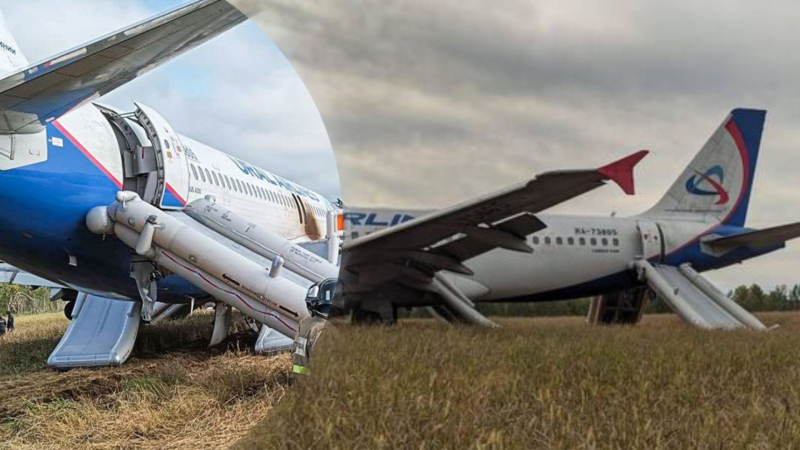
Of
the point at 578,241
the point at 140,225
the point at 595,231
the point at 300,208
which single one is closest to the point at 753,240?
the point at 595,231

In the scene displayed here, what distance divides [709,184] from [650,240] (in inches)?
251

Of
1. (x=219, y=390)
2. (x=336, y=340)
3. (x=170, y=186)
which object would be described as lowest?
(x=219, y=390)

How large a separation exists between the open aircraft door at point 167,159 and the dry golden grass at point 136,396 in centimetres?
33

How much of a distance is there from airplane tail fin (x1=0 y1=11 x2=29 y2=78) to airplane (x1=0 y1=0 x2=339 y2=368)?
0.27ft

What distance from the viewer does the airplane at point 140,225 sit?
55.7 inches

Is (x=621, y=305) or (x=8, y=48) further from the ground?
(x=8, y=48)

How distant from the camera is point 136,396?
1194mm

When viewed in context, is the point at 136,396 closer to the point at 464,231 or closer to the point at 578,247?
the point at 464,231

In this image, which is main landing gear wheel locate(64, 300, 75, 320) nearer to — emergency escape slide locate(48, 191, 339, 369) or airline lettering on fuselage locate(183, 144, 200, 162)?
emergency escape slide locate(48, 191, 339, 369)

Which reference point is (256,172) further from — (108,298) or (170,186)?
(108,298)

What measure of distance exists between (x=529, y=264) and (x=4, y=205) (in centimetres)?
1160

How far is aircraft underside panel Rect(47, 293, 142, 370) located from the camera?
1.42m

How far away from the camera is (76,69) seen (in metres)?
1.03

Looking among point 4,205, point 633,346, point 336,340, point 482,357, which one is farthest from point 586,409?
point 633,346
